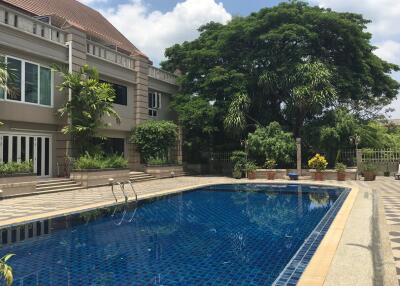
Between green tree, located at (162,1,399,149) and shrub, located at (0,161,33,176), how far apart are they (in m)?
14.1

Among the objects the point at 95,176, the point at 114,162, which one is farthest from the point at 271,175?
the point at 95,176

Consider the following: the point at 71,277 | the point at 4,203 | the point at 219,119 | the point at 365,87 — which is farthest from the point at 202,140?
the point at 71,277

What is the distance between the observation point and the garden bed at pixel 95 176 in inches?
719

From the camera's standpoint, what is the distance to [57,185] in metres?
17.2

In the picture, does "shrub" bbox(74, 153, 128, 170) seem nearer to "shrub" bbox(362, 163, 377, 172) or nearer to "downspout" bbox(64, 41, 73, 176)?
"downspout" bbox(64, 41, 73, 176)

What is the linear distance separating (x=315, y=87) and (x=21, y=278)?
22.4m

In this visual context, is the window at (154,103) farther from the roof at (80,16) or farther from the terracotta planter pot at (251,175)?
the terracotta planter pot at (251,175)

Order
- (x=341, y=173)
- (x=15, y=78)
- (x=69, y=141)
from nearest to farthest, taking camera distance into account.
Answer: (x=15, y=78)
(x=69, y=141)
(x=341, y=173)

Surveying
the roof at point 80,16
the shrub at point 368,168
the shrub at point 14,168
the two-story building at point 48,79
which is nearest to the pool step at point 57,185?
the shrub at point 14,168

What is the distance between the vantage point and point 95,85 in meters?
19.2

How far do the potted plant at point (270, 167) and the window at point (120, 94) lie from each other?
9735 mm

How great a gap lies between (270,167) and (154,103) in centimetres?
947

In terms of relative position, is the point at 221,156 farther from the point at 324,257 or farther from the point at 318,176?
the point at 324,257

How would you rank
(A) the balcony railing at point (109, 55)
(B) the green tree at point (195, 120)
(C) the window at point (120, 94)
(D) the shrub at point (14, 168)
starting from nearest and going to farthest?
1. (D) the shrub at point (14, 168)
2. (A) the balcony railing at point (109, 55)
3. (C) the window at point (120, 94)
4. (B) the green tree at point (195, 120)
